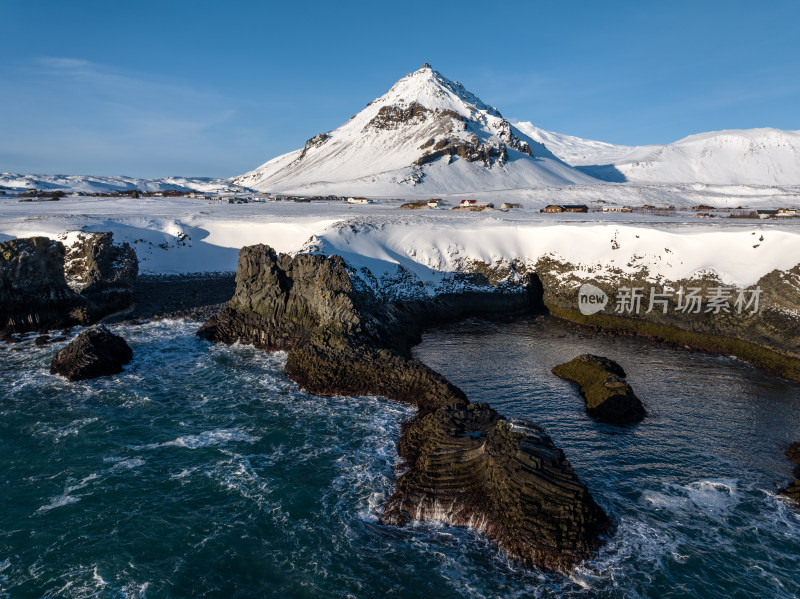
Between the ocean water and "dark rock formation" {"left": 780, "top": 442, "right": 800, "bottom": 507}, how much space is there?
465 mm

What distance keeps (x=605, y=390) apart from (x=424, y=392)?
8254mm

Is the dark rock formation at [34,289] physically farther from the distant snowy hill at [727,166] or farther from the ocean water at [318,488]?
the distant snowy hill at [727,166]

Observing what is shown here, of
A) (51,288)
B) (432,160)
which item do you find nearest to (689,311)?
(51,288)

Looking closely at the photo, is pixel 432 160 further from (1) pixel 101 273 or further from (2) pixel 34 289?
(2) pixel 34 289

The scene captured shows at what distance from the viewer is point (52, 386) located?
22875 millimetres

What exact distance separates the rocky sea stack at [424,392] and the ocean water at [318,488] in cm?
73

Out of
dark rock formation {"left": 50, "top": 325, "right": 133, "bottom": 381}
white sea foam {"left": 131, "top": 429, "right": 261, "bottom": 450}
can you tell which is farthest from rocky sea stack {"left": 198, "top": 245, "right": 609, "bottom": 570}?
dark rock formation {"left": 50, "top": 325, "right": 133, "bottom": 381}

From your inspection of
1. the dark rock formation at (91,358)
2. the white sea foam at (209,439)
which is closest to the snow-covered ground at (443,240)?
the dark rock formation at (91,358)

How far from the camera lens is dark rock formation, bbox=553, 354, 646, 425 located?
2073 centimetres

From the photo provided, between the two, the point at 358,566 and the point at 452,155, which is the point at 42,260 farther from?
the point at 452,155

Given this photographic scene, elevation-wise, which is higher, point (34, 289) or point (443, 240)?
point (443, 240)

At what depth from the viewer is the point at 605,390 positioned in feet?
71.2

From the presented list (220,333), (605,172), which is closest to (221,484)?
(220,333)

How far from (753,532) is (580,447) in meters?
5.72
